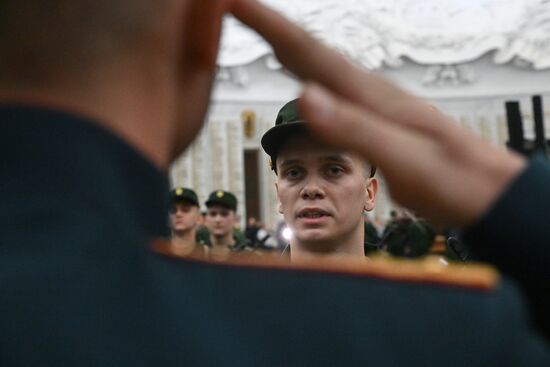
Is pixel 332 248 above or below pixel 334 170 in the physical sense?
below

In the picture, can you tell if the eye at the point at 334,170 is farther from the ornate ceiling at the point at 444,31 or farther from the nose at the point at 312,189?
the ornate ceiling at the point at 444,31

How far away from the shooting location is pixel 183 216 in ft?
16.1

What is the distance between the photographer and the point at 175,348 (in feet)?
1.63

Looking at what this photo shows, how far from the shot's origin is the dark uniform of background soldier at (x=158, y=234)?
49cm

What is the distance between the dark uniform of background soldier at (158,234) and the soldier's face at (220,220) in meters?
5.18

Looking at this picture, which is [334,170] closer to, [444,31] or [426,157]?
[426,157]

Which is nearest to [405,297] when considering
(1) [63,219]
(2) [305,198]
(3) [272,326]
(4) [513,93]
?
(3) [272,326]

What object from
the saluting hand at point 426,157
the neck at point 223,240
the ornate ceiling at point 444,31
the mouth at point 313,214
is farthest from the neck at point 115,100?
the ornate ceiling at point 444,31

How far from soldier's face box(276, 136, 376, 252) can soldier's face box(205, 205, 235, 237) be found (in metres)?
3.51

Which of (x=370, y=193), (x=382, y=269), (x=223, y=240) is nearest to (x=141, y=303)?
(x=382, y=269)

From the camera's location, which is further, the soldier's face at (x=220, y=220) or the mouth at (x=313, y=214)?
the soldier's face at (x=220, y=220)

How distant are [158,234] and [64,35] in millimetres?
166

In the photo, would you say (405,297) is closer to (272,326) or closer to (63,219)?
(272,326)

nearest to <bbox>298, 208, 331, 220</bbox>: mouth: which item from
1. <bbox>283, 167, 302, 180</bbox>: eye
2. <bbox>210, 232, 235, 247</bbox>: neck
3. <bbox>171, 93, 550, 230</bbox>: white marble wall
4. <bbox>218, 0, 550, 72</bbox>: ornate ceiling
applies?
<bbox>283, 167, 302, 180</bbox>: eye
